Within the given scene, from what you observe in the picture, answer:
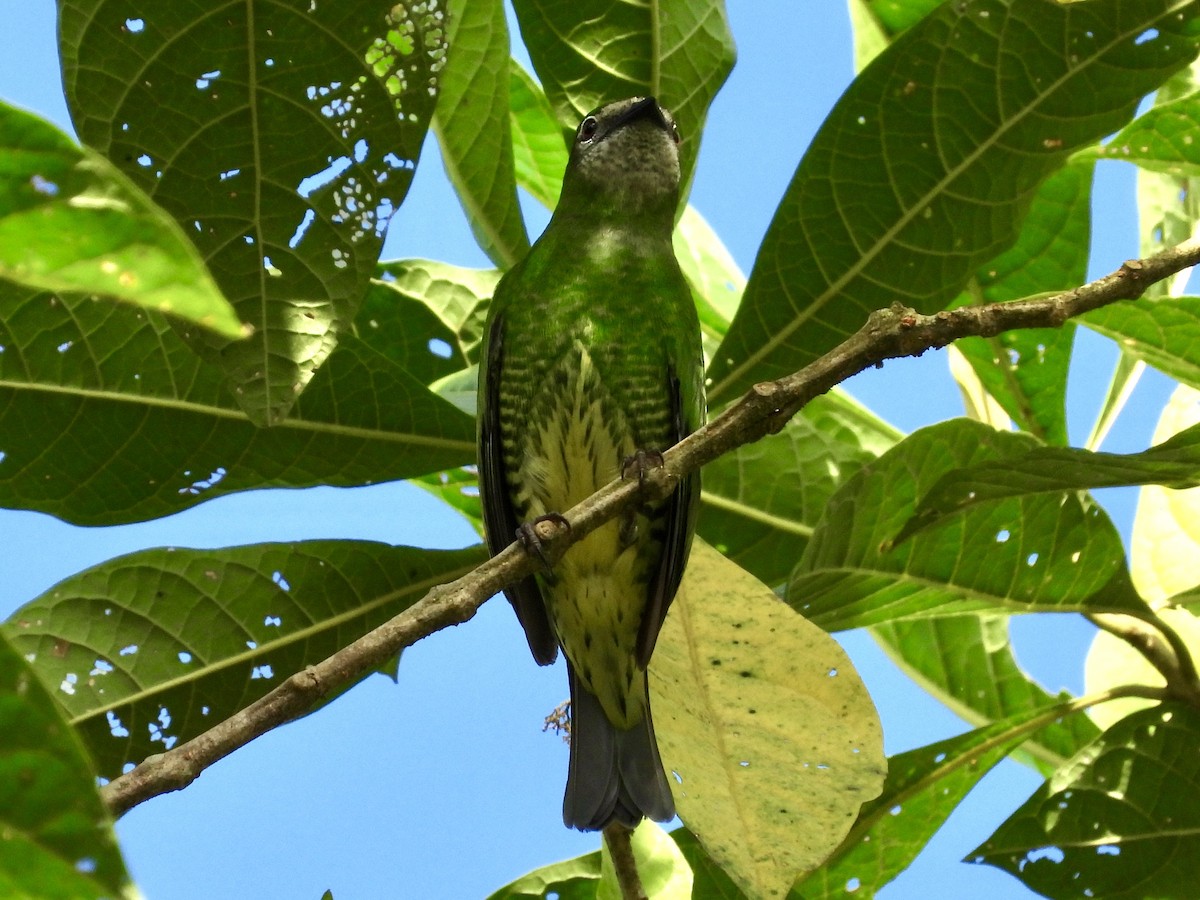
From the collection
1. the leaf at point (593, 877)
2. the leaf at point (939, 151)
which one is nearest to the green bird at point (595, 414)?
the leaf at point (593, 877)

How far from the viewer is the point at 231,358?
198cm

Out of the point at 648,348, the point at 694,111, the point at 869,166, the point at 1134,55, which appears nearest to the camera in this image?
the point at 1134,55

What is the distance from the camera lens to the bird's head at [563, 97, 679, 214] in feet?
9.07

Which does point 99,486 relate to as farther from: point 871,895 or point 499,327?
point 871,895

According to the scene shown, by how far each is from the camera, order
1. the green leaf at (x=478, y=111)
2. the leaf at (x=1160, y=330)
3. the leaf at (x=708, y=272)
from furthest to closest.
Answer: the leaf at (x=708, y=272) → the green leaf at (x=478, y=111) → the leaf at (x=1160, y=330)

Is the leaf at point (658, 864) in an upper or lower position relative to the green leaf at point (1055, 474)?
lower

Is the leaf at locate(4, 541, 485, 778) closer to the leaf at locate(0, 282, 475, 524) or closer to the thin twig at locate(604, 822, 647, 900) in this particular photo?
the leaf at locate(0, 282, 475, 524)

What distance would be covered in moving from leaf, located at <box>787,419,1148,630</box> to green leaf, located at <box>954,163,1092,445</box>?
433 mm

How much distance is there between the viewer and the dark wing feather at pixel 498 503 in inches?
105

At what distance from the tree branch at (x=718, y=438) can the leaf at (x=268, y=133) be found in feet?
1.79

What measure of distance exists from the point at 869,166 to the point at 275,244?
3.50ft

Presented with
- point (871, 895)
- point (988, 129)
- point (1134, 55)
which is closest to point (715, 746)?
point (871, 895)

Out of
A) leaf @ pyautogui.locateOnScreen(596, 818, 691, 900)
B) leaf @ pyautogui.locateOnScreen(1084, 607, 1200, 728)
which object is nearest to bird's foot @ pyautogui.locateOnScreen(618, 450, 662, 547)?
leaf @ pyautogui.locateOnScreen(596, 818, 691, 900)

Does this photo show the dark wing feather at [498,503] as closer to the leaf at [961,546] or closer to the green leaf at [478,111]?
the green leaf at [478,111]
